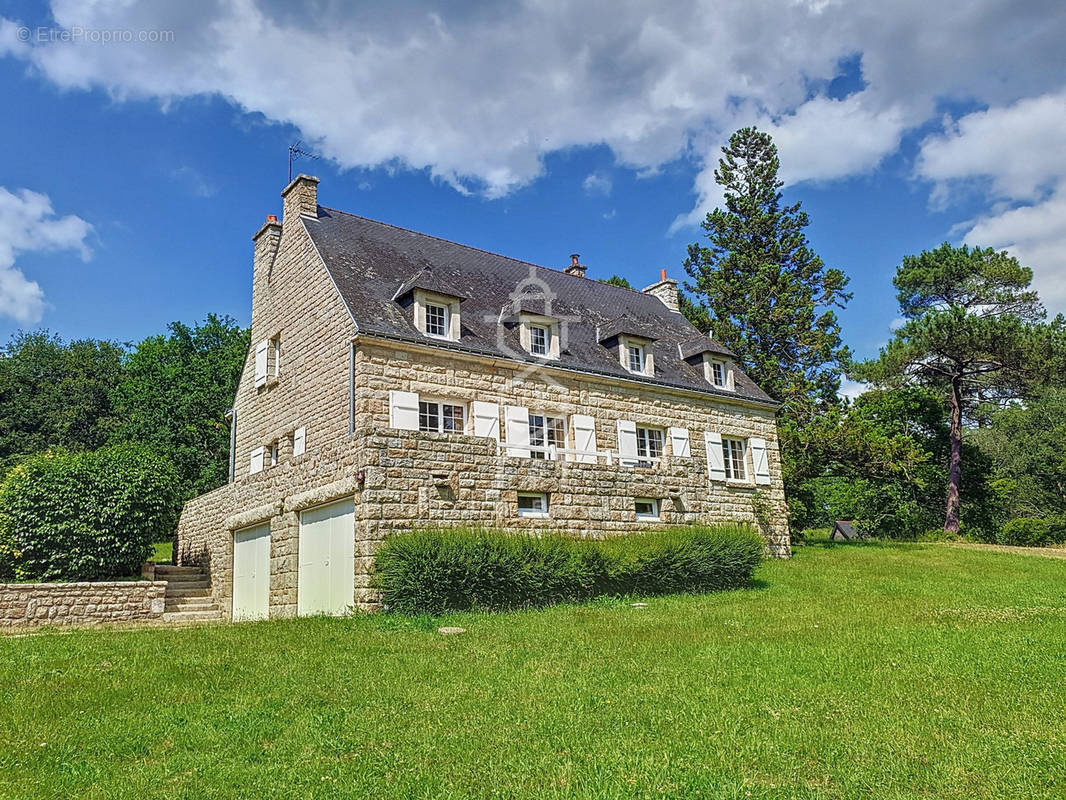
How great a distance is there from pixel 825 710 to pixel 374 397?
10.8 m

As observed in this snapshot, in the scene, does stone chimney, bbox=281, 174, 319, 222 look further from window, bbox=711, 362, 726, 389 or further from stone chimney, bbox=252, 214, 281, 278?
window, bbox=711, 362, 726, 389

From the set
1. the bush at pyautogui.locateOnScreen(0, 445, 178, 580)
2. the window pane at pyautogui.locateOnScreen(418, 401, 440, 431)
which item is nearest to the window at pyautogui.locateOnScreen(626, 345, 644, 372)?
the window pane at pyautogui.locateOnScreen(418, 401, 440, 431)

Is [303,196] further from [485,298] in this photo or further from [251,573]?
[251,573]

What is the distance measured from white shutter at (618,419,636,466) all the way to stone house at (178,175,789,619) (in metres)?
0.04

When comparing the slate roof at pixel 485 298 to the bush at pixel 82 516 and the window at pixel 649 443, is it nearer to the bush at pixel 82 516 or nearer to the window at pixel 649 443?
the window at pixel 649 443

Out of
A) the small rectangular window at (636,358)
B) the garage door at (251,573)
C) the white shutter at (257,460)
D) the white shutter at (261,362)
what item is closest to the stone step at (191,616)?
the garage door at (251,573)

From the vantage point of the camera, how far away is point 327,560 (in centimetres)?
1276

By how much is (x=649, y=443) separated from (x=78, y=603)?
12672mm

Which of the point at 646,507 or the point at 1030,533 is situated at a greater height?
the point at 646,507

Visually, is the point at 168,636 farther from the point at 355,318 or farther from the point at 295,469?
Result: the point at 355,318

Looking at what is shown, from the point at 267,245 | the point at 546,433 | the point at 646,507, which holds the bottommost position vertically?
the point at 646,507

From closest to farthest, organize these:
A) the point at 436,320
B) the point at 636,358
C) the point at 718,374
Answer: the point at 436,320 < the point at 636,358 < the point at 718,374

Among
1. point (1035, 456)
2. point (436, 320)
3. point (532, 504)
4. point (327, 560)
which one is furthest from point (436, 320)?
point (1035, 456)

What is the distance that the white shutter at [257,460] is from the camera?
1912 centimetres
